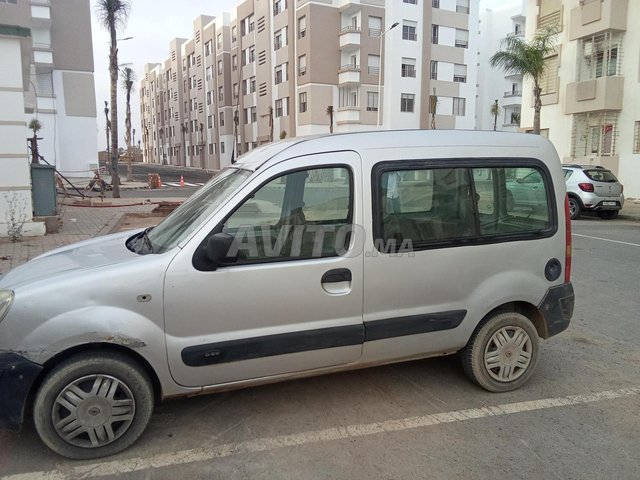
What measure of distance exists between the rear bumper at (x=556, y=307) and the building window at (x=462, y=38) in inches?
1865

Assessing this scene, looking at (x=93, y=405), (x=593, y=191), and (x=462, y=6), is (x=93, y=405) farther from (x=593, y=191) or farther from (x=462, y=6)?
(x=462, y=6)

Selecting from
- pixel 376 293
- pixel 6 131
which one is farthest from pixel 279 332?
pixel 6 131

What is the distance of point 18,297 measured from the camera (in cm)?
284

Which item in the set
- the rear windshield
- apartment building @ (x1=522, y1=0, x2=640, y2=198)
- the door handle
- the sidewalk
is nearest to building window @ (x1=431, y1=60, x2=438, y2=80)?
apartment building @ (x1=522, y1=0, x2=640, y2=198)

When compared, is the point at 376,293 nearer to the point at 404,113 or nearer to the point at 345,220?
the point at 345,220

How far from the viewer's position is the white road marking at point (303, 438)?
289 cm

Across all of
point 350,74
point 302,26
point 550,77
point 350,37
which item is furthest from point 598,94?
point 302,26

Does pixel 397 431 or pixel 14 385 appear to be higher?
pixel 14 385

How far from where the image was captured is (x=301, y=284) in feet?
10.6

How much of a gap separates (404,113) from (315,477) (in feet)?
145

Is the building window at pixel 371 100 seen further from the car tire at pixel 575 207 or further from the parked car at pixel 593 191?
the car tire at pixel 575 207

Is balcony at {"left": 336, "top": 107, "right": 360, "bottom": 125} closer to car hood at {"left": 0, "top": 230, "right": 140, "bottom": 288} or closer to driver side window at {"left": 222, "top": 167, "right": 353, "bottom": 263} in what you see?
car hood at {"left": 0, "top": 230, "right": 140, "bottom": 288}

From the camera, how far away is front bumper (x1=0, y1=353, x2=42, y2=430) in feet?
9.18

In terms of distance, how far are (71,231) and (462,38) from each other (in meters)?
44.2
